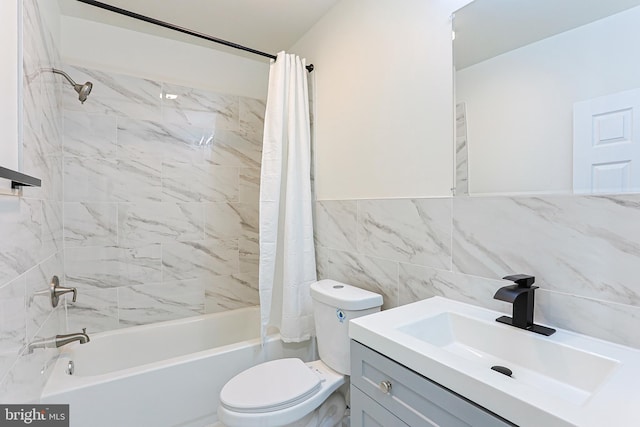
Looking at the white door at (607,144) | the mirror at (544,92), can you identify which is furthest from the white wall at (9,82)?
the white door at (607,144)

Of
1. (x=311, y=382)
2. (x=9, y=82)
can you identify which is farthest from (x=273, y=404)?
(x=9, y=82)

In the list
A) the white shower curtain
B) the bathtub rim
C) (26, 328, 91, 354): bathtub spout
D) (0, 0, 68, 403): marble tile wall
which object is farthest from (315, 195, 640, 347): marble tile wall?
(26, 328, 91, 354): bathtub spout

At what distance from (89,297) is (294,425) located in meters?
1.62

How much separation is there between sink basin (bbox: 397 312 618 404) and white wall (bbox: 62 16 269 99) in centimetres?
233

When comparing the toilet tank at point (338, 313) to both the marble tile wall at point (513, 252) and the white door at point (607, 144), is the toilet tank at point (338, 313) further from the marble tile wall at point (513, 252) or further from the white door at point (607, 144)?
the white door at point (607, 144)

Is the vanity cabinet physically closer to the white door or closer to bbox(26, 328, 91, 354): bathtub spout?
the white door

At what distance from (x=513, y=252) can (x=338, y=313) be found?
0.82 metres

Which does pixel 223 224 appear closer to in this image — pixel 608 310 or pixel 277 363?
pixel 277 363

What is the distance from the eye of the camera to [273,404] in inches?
50.5

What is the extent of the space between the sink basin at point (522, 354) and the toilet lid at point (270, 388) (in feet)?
2.17

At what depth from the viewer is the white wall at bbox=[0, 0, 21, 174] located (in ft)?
2.87

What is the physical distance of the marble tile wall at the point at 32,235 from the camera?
0.92m

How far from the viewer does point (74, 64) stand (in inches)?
77.2

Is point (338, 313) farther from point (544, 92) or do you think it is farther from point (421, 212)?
point (544, 92)
